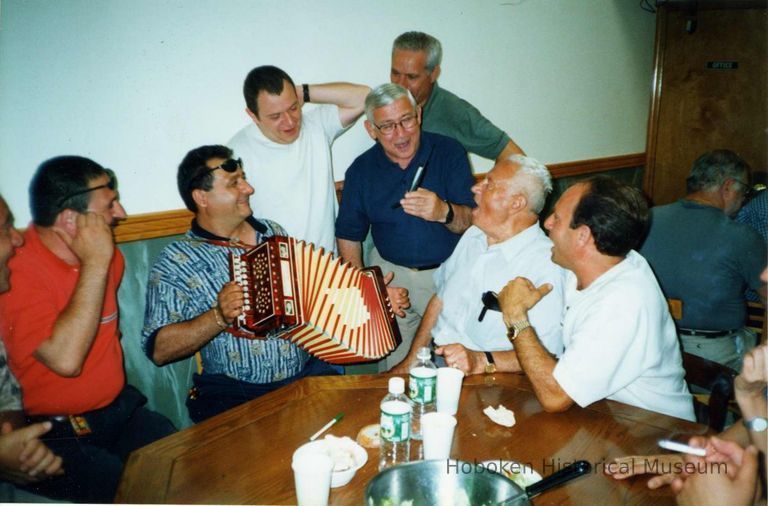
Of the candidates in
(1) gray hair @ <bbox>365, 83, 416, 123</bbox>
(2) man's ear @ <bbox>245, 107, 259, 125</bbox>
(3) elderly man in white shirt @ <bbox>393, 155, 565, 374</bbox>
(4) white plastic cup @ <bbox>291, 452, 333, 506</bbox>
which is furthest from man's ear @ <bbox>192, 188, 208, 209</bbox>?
(4) white plastic cup @ <bbox>291, 452, 333, 506</bbox>

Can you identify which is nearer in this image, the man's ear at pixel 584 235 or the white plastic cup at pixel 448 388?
the white plastic cup at pixel 448 388

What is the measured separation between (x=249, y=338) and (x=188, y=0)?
140 centimetres

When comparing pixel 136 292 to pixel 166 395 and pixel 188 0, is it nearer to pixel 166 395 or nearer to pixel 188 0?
pixel 166 395

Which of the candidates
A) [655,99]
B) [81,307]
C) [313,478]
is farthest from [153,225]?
[655,99]

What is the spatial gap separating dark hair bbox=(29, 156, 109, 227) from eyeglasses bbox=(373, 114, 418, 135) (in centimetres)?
119

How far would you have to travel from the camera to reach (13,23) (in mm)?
1775

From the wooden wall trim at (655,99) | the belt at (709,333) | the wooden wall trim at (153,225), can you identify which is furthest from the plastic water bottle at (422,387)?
the wooden wall trim at (655,99)

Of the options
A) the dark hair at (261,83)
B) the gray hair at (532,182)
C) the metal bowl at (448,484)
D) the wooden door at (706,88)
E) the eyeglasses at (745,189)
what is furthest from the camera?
the wooden door at (706,88)

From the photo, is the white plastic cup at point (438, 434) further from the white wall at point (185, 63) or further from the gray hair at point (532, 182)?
the white wall at point (185, 63)

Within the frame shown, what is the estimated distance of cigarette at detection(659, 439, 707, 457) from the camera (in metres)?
1.16

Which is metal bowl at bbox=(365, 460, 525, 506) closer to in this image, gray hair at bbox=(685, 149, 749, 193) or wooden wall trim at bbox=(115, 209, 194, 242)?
wooden wall trim at bbox=(115, 209, 194, 242)

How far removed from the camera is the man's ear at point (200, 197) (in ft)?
6.53

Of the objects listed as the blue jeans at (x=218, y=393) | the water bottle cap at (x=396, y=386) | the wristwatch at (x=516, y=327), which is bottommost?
the blue jeans at (x=218, y=393)

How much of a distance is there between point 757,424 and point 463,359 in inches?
30.7
